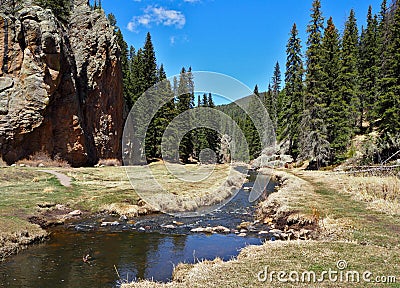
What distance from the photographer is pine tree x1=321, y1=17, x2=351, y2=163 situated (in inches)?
1725

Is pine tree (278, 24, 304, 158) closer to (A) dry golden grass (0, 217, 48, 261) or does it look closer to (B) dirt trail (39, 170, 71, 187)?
(B) dirt trail (39, 170, 71, 187)

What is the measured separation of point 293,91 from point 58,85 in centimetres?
4110

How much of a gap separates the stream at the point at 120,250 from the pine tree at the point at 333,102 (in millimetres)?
27306

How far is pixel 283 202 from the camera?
21.8 meters

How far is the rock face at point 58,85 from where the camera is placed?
37062 millimetres

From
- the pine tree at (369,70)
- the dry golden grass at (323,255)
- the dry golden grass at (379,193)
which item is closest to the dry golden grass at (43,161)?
the dry golden grass at (323,255)

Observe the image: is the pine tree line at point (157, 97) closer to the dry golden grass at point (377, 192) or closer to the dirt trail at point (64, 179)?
the dirt trail at point (64, 179)

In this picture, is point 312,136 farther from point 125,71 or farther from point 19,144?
point 125,71

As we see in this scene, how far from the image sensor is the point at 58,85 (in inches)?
1631

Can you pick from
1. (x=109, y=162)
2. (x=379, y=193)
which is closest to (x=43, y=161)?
(x=109, y=162)

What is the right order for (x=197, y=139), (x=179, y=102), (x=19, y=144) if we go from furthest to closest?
(x=197, y=139)
(x=179, y=102)
(x=19, y=144)

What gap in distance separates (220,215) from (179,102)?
54684 millimetres

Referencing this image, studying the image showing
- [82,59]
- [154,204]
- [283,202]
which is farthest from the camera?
[82,59]

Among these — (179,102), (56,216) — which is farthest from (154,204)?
(179,102)
